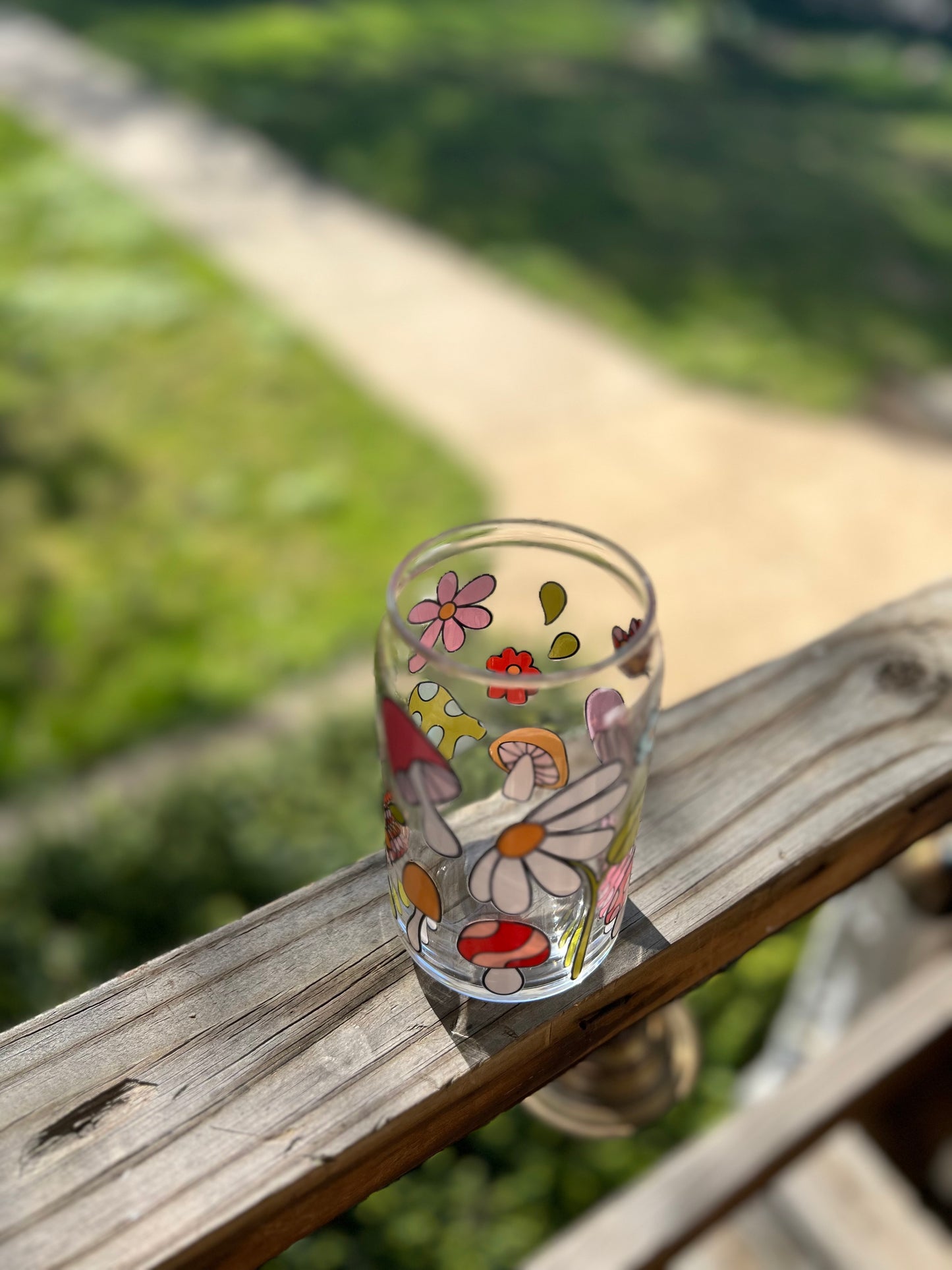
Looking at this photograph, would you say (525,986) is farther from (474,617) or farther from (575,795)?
(474,617)

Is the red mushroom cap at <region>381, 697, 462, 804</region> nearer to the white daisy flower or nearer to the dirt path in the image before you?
the white daisy flower

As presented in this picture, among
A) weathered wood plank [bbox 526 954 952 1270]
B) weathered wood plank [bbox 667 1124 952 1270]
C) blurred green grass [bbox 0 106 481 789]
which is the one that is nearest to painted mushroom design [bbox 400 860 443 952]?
weathered wood plank [bbox 526 954 952 1270]

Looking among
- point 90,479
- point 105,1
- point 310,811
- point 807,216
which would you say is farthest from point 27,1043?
point 105,1

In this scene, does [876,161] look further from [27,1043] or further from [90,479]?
[27,1043]

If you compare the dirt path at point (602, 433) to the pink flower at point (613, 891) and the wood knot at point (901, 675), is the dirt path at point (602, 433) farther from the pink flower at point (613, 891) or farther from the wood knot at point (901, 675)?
the pink flower at point (613, 891)

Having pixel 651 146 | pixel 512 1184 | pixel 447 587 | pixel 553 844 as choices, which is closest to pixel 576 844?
pixel 553 844

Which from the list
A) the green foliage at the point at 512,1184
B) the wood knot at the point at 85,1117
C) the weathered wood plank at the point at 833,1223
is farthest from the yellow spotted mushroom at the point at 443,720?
the green foliage at the point at 512,1184
